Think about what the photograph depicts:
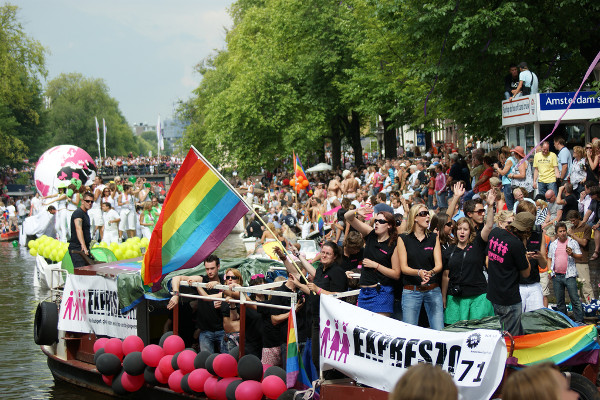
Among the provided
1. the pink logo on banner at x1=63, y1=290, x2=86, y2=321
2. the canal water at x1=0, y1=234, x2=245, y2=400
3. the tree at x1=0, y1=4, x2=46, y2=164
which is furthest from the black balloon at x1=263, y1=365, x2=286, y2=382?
the tree at x1=0, y1=4, x2=46, y2=164

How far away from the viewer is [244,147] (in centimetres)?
4331

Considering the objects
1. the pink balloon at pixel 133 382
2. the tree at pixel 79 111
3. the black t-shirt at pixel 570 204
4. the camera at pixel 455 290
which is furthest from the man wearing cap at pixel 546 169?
the tree at pixel 79 111

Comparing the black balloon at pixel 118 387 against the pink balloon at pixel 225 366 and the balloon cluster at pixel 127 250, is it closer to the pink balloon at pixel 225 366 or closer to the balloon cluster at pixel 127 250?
the pink balloon at pixel 225 366

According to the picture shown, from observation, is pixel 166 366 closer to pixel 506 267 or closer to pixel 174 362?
pixel 174 362

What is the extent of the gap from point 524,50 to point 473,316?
13453 millimetres

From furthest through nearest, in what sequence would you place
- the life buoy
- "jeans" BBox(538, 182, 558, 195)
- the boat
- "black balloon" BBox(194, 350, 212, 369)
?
the boat, "jeans" BBox(538, 182, 558, 195), the life buoy, "black balloon" BBox(194, 350, 212, 369)

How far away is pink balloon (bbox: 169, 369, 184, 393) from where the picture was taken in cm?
993

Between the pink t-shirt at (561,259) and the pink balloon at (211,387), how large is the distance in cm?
529

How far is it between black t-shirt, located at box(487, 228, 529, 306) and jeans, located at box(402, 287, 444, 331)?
59 centimetres

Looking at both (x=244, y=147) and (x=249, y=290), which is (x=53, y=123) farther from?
(x=249, y=290)

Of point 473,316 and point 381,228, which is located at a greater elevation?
point 381,228

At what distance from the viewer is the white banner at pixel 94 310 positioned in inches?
448

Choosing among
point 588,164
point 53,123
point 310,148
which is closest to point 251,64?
point 310,148

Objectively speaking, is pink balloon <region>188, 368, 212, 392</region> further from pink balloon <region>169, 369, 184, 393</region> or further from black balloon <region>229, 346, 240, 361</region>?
black balloon <region>229, 346, 240, 361</region>
